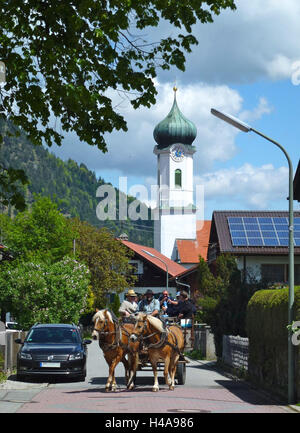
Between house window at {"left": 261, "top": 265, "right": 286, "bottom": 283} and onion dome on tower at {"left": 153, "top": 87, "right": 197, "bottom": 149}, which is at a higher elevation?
onion dome on tower at {"left": 153, "top": 87, "right": 197, "bottom": 149}

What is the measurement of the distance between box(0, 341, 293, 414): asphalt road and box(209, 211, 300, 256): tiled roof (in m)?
24.5

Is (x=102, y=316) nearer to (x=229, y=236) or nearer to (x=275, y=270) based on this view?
(x=229, y=236)

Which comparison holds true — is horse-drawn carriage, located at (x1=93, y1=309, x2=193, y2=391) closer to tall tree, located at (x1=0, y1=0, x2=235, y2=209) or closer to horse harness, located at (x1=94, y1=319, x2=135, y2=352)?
horse harness, located at (x1=94, y1=319, x2=135, y2=352)

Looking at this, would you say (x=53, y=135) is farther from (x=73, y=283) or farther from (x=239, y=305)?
(x=73, y=283)

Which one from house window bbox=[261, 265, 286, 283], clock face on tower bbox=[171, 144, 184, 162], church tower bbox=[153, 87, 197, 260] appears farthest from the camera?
clock face on tower bbox=[171, 144, 184, 162]

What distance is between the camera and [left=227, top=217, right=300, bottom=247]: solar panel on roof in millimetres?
47781

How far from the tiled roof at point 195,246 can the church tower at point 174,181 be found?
1.38 m

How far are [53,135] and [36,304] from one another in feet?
104

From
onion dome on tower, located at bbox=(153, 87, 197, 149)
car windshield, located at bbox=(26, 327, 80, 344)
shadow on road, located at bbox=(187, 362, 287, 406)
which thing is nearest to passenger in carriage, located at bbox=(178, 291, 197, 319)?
shadow on road, located at bbox=(187, 362, 287, 406)

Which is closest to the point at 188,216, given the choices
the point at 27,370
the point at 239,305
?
the point at 239,305

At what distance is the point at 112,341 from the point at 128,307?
1.93 m

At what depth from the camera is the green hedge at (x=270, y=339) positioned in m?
18.2

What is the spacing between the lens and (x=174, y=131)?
11281 centimetres

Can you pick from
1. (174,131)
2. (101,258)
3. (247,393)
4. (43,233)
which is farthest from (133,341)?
(174,131)
